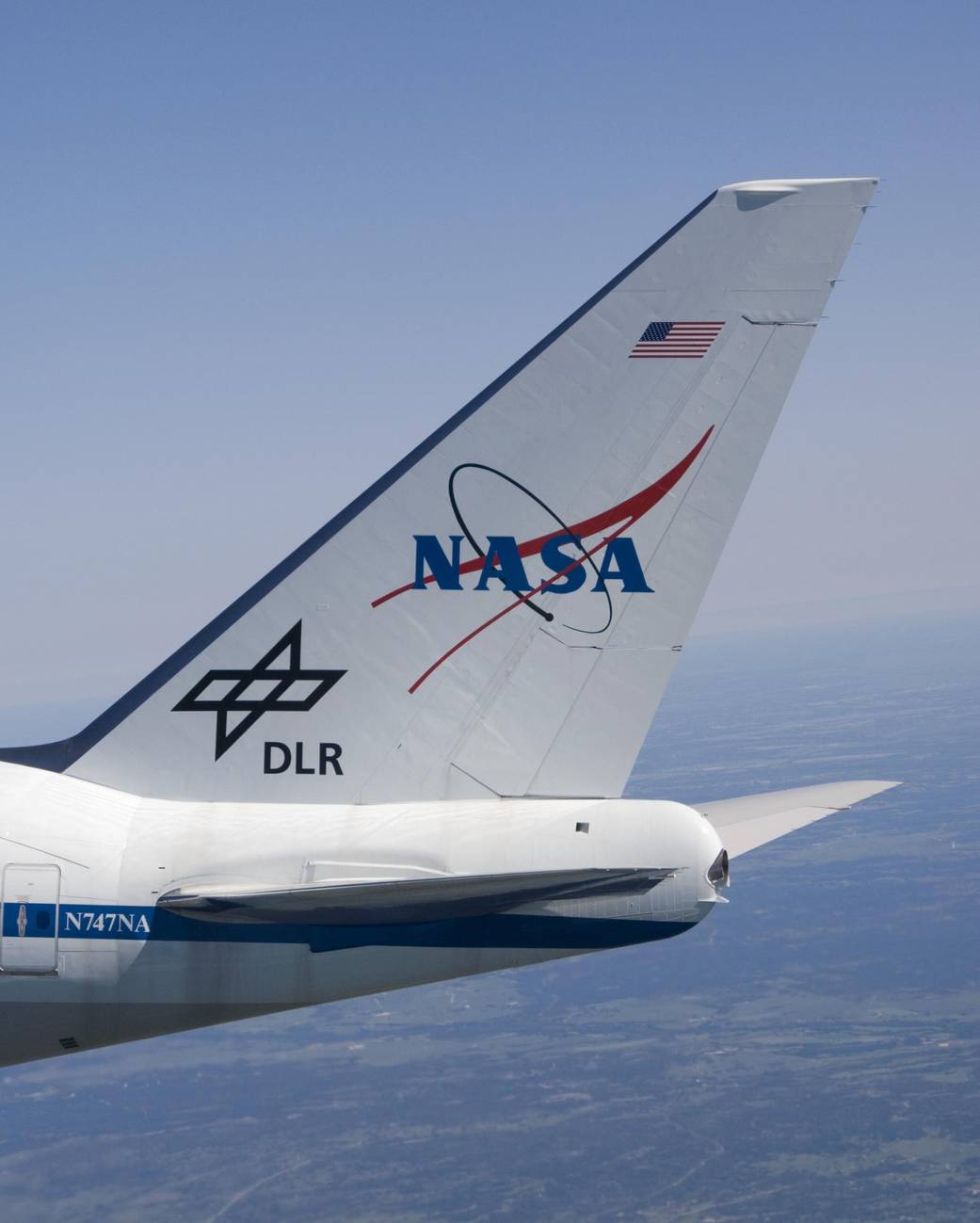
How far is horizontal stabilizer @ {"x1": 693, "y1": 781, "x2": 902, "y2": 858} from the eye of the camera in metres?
11.3

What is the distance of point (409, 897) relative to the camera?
31.6 feet

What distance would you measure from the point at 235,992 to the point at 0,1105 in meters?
161

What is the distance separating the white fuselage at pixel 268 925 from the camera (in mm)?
9586

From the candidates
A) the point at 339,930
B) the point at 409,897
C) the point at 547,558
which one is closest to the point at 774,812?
the point at 547,558

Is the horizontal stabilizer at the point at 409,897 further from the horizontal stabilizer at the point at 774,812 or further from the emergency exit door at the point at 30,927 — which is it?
the horizontal stabilizer at the point at 774,812

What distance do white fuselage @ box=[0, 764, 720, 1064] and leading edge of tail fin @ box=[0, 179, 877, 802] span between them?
0.51 meters

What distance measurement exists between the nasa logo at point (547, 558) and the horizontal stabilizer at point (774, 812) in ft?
9.03

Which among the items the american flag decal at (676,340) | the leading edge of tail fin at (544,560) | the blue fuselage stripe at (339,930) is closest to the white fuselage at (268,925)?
the blue fuselage stripe at (339,930)

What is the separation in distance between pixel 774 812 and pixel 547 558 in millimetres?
3968

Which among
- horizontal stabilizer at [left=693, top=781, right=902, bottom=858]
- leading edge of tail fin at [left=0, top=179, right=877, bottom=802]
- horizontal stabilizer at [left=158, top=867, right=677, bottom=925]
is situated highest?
leading edge of tail fin at [left=0, top=179, right=877, bottom=802]

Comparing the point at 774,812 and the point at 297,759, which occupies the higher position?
the point at 297,759

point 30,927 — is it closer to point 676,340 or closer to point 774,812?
point 774,812

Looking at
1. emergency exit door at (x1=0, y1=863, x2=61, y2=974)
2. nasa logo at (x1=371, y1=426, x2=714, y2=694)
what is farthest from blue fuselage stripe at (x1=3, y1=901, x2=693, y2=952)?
nasa logo at (x1=371, y1=426, x2=714, y2=694)

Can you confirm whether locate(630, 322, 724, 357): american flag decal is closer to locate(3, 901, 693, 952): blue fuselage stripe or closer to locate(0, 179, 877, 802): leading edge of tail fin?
locate(0, 179, 877, 802): leading edge of tail fin
